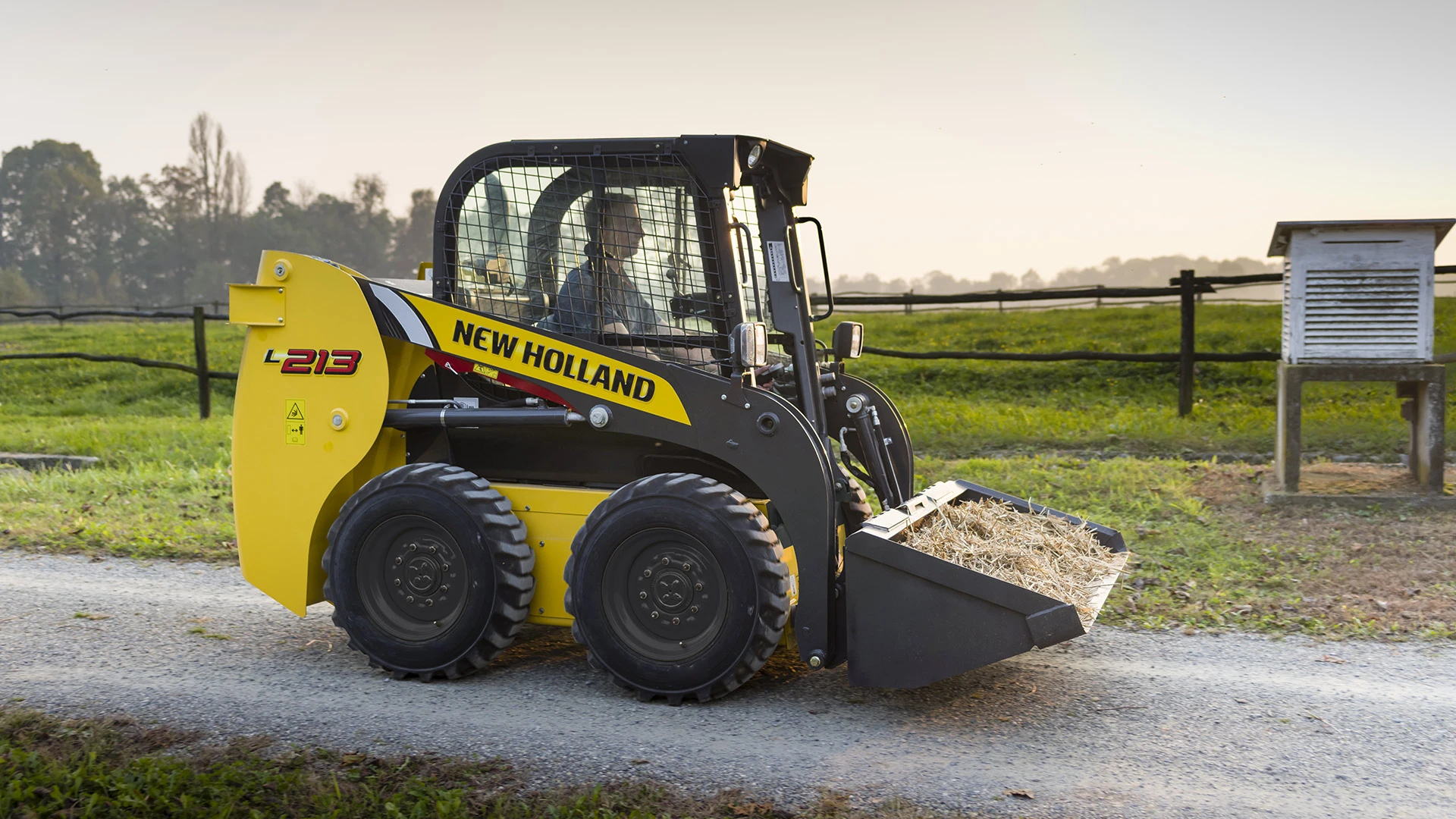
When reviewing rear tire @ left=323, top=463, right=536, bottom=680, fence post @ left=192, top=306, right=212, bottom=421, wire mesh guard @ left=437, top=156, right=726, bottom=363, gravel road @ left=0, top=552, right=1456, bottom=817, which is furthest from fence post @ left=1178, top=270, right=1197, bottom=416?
fence post @ left=192, top=306, right=212, bottom=421

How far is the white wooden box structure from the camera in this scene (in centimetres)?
787

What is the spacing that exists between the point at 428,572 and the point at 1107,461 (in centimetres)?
698

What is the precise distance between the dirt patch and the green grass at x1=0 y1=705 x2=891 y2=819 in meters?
3.51

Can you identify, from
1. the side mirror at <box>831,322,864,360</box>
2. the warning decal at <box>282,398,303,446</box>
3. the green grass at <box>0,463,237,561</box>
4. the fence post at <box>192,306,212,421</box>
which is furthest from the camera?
the fence post at <box>192,306,212,421</box>

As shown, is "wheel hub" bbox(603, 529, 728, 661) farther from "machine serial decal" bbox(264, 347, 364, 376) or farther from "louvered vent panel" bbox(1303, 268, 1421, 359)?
"louvered vent panel" bbox(1303, 268, 1421, 359)

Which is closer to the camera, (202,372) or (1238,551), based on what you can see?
(1238,551)

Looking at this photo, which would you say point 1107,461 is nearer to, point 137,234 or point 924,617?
point 924,617

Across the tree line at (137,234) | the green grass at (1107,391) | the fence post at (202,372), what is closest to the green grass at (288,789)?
the green grass at (1107,391)

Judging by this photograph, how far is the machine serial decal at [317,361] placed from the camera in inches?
190

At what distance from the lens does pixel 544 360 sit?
4.60m

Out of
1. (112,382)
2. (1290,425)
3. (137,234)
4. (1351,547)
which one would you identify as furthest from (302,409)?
(137,234)

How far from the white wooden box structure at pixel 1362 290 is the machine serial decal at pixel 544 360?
578 cm

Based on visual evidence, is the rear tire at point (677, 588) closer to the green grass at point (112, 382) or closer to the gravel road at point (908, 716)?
the gravel road at point (908, 716)

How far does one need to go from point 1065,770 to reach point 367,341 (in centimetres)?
338
